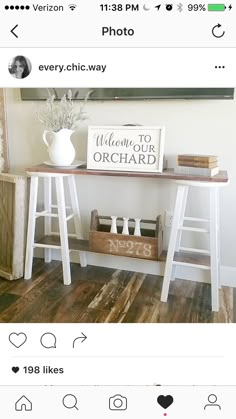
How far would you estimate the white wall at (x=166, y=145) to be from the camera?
1.27 meters

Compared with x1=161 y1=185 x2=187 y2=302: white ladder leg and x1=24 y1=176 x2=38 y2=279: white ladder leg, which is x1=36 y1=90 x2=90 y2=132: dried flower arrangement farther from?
x1=161 y1=185 x2=187 y2=302: white ladder leg

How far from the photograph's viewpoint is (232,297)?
4.33 ft

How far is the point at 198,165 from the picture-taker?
1.16 metres

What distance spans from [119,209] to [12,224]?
487 millimetres

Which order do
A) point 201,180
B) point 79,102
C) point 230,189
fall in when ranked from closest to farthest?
point 201,180, point 230,189, point 79,102
